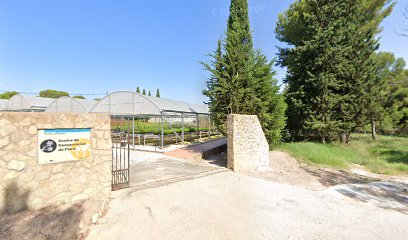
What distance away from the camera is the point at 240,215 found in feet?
12.6

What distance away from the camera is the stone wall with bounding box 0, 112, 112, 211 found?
3.42m

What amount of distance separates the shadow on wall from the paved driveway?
462 millimetres

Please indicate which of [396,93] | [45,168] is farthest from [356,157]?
[396,93]

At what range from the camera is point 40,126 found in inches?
147

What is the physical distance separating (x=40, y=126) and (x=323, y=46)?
14.1 m

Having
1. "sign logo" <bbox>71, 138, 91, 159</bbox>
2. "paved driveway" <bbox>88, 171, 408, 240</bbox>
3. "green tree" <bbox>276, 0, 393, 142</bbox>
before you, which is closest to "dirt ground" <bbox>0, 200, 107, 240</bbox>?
"paved driveway" <bbox>88, 171, 408, 240</bbox>

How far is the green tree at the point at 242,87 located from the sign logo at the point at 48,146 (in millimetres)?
6634

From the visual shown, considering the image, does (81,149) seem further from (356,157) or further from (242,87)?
(356,157)

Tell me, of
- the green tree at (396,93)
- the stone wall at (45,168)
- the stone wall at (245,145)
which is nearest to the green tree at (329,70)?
the stone wall at (245,145)

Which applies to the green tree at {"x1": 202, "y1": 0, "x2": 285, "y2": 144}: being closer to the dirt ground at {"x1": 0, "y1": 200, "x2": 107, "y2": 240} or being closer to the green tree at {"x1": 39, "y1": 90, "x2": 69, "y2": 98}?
the dirt ground at {"x1": 0, "y1": 200, "x2": 107, "y2": 240}

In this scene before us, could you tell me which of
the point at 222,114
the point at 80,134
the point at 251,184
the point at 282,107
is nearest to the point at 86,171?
the point at 80,134

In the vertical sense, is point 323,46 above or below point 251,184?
above

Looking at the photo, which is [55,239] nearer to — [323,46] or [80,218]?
[80,218]

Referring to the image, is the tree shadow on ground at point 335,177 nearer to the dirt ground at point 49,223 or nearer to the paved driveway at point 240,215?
the paved driveway at point 240,215
